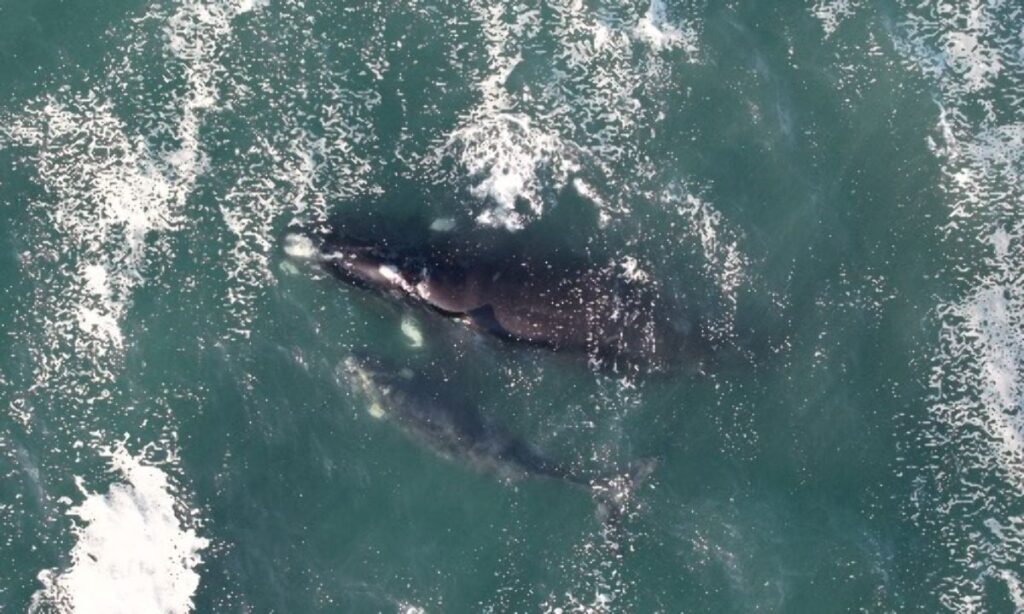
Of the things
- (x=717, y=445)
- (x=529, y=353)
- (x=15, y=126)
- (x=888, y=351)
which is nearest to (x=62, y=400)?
(x=15, y=126)

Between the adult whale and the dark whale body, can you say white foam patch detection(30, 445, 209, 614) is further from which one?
the adult whale

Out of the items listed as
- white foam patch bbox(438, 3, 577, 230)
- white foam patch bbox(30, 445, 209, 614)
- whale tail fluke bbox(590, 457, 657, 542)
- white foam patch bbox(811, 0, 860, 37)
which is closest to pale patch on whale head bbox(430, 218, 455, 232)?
white foam patch bbox(438, 3, 577, 230)

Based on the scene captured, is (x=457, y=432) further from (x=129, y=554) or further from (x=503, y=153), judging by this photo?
(x=129, y=554)

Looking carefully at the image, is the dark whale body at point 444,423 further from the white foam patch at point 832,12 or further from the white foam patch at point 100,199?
the white foam patch at point 832,12

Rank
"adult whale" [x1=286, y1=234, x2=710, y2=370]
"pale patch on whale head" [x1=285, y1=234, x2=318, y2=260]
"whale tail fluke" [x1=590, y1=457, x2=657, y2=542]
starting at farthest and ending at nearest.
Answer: "pale patch on whale head" [x1=285, y1=234, x2=318, y2=260] → "adult whale" [x1=286, y1=234, x2=710, y2=370] → "whale tail fluke" [x1=590, y1=457, x2=657, y2=542]

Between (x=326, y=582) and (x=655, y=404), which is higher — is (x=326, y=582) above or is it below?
below

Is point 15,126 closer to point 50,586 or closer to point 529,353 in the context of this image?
point 50,586

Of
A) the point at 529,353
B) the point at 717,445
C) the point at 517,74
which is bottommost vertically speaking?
the point at 717,445
